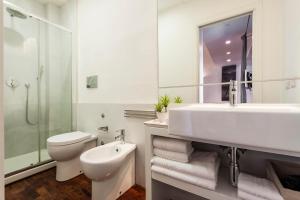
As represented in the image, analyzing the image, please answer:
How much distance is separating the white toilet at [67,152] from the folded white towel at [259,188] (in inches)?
61.9

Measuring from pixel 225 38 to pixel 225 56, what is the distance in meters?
0.14

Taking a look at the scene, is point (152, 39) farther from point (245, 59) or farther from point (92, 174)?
point (92, 174)

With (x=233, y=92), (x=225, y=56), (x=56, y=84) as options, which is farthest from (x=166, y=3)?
(x=56, y=84)

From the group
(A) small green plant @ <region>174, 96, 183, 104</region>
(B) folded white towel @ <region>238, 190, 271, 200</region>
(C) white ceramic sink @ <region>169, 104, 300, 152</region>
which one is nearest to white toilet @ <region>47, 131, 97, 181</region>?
(A) small green plant @ <region>174, 96, 183, 104</region>

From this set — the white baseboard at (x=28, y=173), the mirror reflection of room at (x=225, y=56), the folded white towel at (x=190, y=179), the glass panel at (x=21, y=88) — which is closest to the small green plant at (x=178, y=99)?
the mirror reflection of room at (x=225, y=56)

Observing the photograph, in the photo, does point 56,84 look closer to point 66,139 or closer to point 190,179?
point 66,139

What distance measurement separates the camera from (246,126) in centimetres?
70

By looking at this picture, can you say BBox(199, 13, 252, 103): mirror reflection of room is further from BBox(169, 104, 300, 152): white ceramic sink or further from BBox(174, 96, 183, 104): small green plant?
BBox(169, 104, 300, 152): white ceramic sink

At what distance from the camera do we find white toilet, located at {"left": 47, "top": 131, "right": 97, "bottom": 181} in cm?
159

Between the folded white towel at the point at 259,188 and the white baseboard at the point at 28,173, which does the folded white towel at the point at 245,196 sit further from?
the white baseboard at the point at 28,173

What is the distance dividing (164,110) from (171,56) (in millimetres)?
508

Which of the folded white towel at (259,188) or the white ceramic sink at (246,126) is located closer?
the white ceramic sink at (246,126)

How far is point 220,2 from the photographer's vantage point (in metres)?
1.14

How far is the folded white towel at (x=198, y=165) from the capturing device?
0.91 meters
